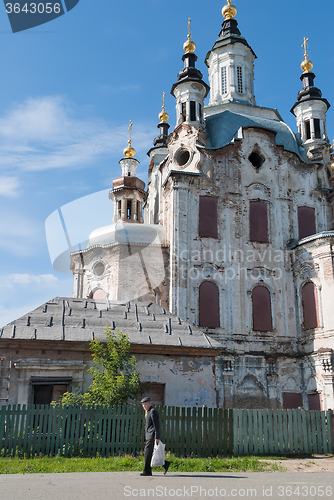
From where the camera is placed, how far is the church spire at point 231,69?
32625mm

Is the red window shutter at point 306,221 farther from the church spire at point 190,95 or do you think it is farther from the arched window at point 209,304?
the church spire at point 190,95

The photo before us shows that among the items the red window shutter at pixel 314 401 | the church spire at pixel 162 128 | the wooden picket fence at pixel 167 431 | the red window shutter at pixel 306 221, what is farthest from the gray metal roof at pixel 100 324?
the church spire at pixel 162 128

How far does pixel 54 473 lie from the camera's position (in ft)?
30.1

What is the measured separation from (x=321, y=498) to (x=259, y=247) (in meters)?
18.9

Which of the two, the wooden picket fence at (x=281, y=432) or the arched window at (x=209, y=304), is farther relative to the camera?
the arched window at (x=209, y=304)

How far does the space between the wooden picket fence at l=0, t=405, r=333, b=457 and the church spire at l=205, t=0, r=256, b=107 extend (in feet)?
78.4

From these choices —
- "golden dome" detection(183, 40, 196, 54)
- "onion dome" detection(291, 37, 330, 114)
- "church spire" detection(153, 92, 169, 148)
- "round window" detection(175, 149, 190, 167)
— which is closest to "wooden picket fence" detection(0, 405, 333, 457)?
"round window" detection(175, 149, 190, 167)

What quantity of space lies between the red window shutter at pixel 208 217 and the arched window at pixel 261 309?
11.8 feet

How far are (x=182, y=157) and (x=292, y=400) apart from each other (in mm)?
13841

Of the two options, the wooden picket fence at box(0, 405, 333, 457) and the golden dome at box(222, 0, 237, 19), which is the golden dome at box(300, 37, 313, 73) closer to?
the golden dome at box(222, 0, 237, 19)

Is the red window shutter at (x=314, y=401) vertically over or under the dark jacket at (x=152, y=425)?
over

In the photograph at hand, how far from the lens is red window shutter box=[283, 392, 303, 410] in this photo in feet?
76.2

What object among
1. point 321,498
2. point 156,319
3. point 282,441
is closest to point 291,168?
point 156,319

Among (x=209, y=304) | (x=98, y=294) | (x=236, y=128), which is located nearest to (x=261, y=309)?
(x=209, y=304)
